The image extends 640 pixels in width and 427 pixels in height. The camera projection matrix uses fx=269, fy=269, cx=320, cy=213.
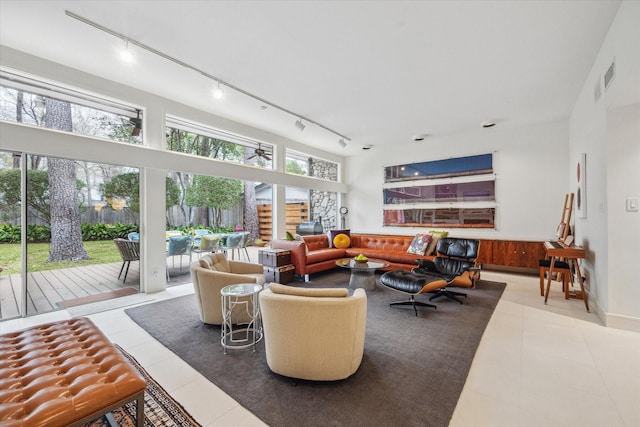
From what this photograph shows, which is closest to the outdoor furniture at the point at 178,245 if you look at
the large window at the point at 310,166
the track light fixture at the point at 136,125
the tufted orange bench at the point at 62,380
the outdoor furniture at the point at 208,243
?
the outdoor furniture at the point at 208,243

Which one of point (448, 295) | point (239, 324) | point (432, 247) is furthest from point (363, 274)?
point (239, 324)

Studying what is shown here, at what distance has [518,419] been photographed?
5.47ft

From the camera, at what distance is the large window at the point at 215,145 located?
4.72m

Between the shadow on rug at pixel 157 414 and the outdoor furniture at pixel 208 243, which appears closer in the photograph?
the shadow on rug at pixel 157 414

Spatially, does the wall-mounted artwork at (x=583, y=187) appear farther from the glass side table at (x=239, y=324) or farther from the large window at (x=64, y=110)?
the large window at (x=64, y=110)

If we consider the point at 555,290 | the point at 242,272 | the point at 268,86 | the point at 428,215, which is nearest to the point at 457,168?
the point at 428,215

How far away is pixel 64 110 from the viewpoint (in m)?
3.58

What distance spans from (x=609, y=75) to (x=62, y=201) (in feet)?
21.7

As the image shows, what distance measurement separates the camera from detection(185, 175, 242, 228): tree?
618cm

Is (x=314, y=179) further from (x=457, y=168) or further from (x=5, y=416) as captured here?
(x=5, y=416)

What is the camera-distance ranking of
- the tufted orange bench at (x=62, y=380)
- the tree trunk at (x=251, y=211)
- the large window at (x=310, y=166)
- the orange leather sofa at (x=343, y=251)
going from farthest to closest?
the tree trunk at (x=251, y=211)
the large window at (x=310, y=166)
the orange leather sofa at (x=343, y=251)
the tufted orange bench at (x=62, y=380)

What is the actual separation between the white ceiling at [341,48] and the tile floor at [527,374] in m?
3.13

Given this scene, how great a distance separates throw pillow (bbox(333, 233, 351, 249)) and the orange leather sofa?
0.44ft

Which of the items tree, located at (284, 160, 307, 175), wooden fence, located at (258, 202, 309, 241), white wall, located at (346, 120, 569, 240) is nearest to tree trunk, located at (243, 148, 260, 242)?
wooden fence, located at (258, 202, 309, 241)
